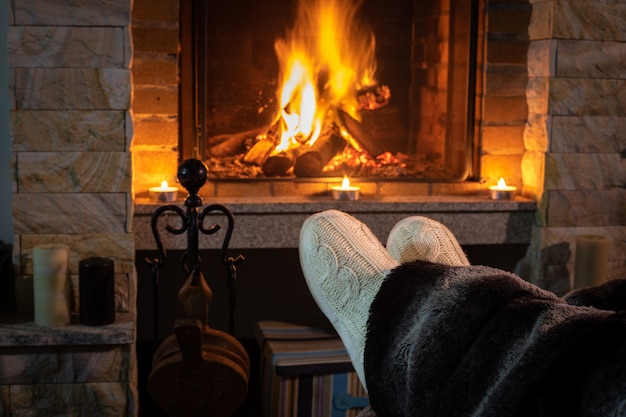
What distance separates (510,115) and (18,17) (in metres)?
1.57

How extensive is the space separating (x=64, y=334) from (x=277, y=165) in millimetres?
925

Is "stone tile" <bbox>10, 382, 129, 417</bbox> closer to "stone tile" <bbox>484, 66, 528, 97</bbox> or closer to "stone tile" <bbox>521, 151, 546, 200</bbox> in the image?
"stone tile" <bbox>521, 151, 546, 200</bbox>

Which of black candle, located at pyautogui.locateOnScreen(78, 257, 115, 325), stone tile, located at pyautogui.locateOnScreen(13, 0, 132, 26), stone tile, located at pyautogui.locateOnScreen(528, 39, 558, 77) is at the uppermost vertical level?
stone tile, located at pyautogui.locateOnScreen(13, 0, 132, 26)

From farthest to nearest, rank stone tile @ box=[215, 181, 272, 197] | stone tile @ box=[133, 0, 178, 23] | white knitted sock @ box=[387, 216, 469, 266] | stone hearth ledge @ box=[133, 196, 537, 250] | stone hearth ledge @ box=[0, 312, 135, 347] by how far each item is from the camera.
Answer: stone tile @ box=[215, 181, 272, 197]
stone tile @ box=[133, 0, 178, 23]
stone hearth ledge @ box=[133, 196, 537, 250]
stone hearth ledge @ box=[0, 312, 135, 347]
white knitted sock @ box=[387, 216, 469, 266]

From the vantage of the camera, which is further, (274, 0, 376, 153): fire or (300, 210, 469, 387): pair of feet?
(274, 0, 376, 153): fire

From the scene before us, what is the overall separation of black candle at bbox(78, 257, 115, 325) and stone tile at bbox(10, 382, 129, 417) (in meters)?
0.18

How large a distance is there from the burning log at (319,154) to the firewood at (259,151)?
101 millimetres

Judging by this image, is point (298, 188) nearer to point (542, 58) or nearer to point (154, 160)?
point (154, 160)

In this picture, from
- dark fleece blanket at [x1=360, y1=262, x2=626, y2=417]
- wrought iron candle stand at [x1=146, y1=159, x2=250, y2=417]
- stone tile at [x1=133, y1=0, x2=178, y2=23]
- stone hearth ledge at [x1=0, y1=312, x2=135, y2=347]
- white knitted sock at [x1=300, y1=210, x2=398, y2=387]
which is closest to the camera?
dark fleece blanket at [x1=360, y1=262, x2=626, y2=417]

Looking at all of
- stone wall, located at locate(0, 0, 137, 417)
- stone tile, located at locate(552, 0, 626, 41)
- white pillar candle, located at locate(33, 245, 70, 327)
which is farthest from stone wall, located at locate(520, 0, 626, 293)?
white pillar candle, located at locate(33, 245, 70, 327)

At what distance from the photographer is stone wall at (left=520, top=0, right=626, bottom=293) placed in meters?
2.68

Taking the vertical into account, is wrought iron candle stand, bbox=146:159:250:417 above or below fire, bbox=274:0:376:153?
below

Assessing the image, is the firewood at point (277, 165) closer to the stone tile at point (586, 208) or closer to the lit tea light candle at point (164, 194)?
the lit tea light candle at point (164, 194)

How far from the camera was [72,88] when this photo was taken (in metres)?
2.36
